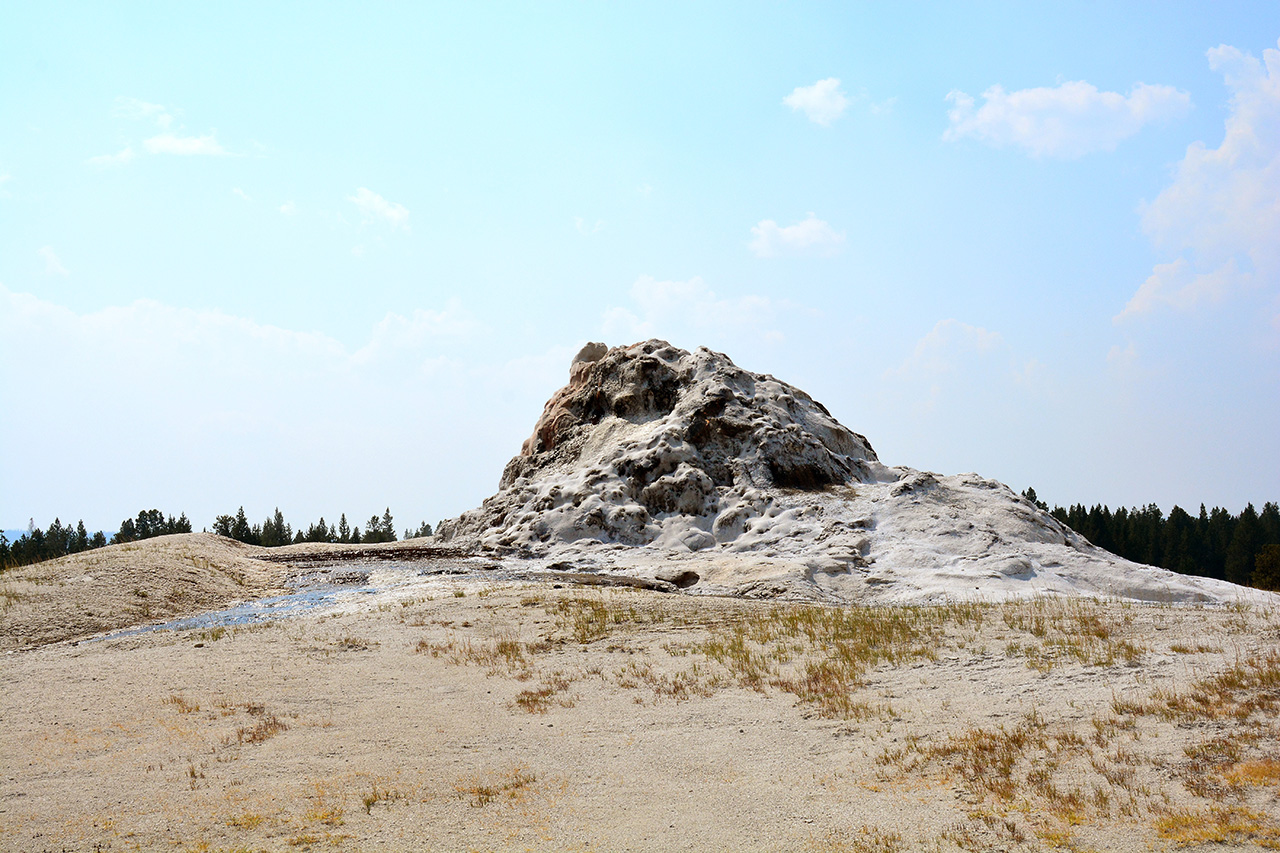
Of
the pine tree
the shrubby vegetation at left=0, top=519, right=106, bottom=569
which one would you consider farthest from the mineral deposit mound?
the shrubby vegetation at left=0, top=519, right=106, bottom=569

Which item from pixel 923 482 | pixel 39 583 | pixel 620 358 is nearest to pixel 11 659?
pixel 39 583

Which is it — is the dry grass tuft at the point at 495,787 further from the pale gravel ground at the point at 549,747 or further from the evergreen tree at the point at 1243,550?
the evergreen tree at the point at 1243,550

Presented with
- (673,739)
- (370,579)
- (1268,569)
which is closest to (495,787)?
(673,739)

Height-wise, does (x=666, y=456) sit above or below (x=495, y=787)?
above

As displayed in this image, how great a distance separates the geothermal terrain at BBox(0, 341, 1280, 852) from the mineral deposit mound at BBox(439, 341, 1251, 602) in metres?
0.31

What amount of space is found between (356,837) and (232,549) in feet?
111

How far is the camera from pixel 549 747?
10.3m

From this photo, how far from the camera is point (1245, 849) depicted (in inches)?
246

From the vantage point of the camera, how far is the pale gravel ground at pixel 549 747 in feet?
24.8

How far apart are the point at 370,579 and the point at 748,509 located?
16.0 meters

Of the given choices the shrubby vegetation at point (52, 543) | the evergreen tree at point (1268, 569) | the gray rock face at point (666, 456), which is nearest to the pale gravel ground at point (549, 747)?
the gray rock face at point (666, 456)

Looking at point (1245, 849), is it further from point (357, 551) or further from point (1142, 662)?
point (357, 551)

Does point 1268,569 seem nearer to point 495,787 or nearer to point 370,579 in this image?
point 370,579

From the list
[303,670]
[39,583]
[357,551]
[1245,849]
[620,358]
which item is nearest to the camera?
[1245,849]
